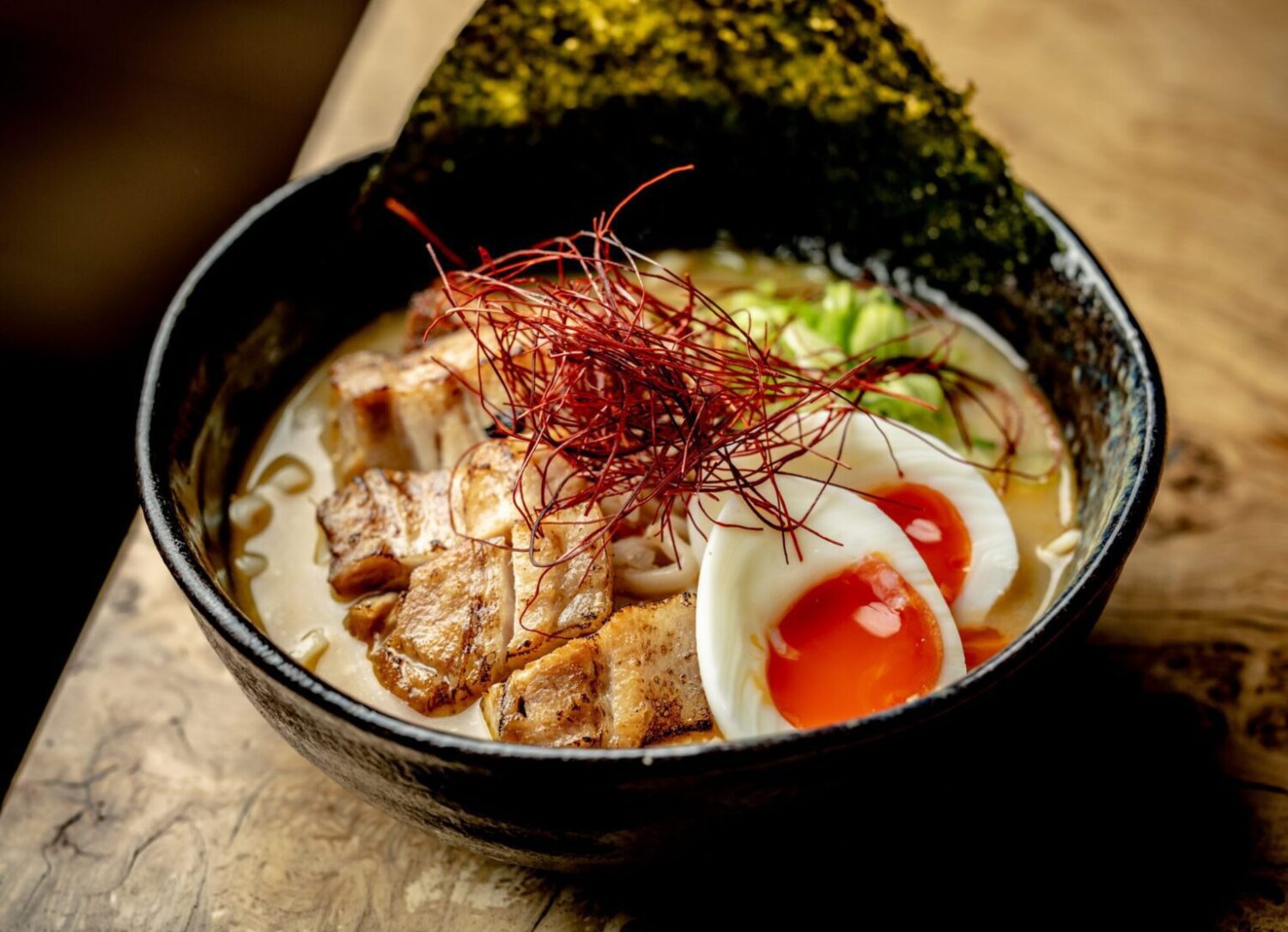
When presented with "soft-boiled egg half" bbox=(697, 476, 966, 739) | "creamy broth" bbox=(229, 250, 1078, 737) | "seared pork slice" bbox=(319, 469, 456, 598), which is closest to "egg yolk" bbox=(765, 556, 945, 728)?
"soft-boiled egg half" bbox=(697, 476, 966, 739)

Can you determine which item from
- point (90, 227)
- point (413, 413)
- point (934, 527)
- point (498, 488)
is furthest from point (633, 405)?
point (90, 227)

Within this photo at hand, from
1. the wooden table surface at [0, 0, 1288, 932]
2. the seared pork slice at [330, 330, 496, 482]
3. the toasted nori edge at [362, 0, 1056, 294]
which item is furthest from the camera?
the toasted nori edge at [362, 0, 1056, 294]

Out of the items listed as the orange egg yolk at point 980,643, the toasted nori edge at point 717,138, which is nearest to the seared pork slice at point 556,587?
the orange egg yolk at point 980,643

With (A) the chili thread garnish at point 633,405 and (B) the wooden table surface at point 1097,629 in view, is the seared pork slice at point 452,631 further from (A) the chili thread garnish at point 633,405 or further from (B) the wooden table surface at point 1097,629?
(B) the wooden table surface at point 1097,629

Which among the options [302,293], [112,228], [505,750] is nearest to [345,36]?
[112,228]

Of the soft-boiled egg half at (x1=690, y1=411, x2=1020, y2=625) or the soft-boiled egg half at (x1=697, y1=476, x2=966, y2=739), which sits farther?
the soft-boiled egg half at (x1=690, y1=411, x2=1020, y2=625)

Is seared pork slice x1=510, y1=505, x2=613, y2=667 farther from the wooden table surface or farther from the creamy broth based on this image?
the wooden table surface
